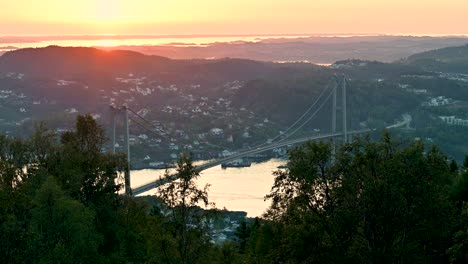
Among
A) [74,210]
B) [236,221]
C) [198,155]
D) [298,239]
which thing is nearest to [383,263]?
[298,239]

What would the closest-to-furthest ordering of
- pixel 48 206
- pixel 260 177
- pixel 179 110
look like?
pixel 48 206, pixel 260 177, pixel 179 110

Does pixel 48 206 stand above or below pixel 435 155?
below

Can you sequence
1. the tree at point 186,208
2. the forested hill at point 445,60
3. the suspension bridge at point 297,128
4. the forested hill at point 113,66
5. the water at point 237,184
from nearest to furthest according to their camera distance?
the tree at point 186,208
the water at point 237,184
the suspension bridge at point 297,128
the forested hill at point 113,66
the forested hill at point 445,60

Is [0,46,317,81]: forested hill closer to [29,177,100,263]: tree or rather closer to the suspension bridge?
the suspension bridge

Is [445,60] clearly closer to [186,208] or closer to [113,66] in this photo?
[113,66]

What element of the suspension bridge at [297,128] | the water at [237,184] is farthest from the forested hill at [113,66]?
the water at [237,184]

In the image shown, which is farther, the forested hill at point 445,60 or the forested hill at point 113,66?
the forested hill at point 445,60

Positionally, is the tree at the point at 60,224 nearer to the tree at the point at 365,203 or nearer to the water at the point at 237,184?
the tree at the point at 365,203

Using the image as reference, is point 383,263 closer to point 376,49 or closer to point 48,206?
point 48,206
